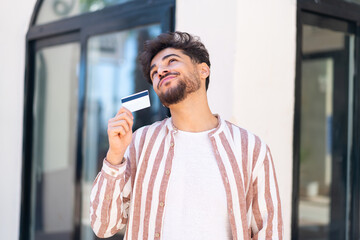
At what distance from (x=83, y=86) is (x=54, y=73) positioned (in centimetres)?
76

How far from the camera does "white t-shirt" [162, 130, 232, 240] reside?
5.76 feet

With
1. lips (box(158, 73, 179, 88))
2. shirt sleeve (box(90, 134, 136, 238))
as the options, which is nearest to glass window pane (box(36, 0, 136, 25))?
lips (box(158, 73, 179, 88))

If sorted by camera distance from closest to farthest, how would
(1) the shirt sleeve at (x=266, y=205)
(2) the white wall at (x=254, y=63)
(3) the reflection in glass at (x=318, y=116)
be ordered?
(1) the shirt sleeve at (x=266, y=205), (2) the white wall at (x=254, y=63), (3) the reflection in glass at (x=318, y=116)

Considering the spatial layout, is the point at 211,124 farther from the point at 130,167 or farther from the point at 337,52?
the point at 337,52

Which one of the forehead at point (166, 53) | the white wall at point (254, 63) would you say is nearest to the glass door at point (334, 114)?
the white wall at point (254, 63)

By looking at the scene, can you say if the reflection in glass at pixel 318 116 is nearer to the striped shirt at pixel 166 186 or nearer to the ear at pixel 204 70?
the ear at pixel 204 70

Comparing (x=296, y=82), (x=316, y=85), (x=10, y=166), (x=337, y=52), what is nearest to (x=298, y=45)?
(x=296, y=82)

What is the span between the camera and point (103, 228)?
1818mm

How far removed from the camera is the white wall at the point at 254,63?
2592 millimetres

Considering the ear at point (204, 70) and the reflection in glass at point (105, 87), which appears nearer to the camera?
the ear at point (204, 70)

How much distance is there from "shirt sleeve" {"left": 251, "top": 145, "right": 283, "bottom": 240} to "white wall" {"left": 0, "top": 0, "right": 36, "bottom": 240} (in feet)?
9.84

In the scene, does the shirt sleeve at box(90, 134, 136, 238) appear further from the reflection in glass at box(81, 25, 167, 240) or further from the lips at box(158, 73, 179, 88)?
the reflection in glass at box(81, 25, 167, 240)

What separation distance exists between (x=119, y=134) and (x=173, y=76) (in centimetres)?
32

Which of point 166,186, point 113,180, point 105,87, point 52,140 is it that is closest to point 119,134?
point 113,180
